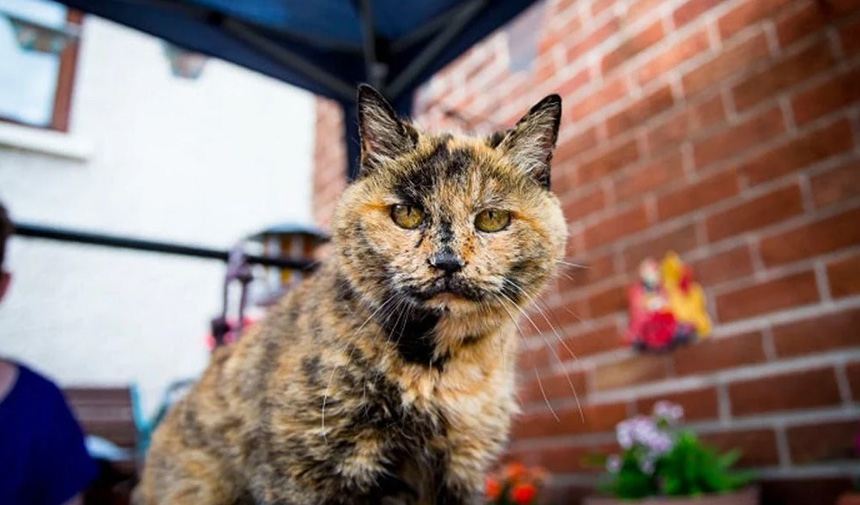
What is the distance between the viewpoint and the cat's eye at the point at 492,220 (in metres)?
0.89

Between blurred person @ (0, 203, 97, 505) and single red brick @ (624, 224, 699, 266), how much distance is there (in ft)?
5.87

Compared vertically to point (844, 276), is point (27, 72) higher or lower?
higher

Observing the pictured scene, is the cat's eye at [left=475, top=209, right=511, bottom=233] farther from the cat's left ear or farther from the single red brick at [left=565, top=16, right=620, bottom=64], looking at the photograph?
the single red brick at [left=565, top=16, right=620, bottom=64]

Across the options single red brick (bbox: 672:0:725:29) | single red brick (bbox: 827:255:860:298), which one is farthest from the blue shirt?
single red brick (bbox: 672:0:725:29)

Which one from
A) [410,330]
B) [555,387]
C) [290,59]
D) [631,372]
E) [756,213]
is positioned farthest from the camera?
[555,387]

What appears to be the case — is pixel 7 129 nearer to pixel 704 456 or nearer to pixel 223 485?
pixel 223 485

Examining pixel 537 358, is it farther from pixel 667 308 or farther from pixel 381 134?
pixel 381 134

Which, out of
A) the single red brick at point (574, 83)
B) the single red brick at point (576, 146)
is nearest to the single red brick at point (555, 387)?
the single red brick at point (576, 146)

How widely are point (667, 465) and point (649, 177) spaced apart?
0.97 meters

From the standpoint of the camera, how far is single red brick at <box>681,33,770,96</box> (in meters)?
1.87

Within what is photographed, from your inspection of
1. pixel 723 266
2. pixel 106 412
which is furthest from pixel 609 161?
pixel 106 412

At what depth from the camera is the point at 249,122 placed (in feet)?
12.1

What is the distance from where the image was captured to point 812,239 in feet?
5.53

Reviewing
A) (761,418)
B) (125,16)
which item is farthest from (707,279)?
(125,16)
